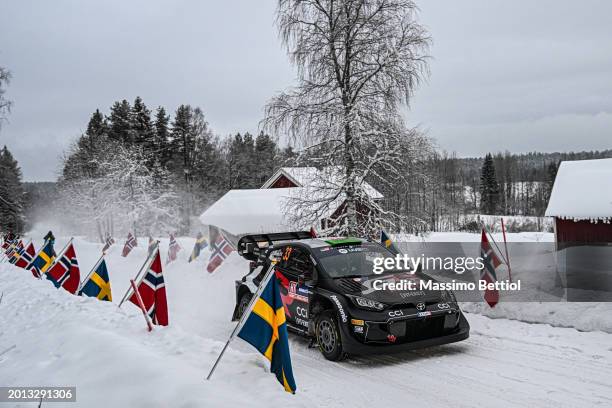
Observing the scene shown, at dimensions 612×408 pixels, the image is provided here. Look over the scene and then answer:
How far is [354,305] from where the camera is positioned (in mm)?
6695

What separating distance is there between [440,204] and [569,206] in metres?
46.8

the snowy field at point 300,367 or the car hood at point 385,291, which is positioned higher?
the car hood at point 385,291

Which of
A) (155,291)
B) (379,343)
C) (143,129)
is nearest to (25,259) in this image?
(155,291)

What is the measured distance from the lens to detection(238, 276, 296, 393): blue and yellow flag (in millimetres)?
4961

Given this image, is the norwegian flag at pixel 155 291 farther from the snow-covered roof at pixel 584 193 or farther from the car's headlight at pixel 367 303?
the snow-covered roof at pixel 584 193

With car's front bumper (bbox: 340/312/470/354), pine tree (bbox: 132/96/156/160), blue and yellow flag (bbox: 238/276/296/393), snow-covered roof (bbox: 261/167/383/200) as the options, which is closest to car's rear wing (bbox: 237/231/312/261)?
car's front bumper (bbox: 340/312/470/354)

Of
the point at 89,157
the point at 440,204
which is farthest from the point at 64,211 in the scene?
the point at 440,204

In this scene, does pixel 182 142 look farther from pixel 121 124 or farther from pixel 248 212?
pixel 248 212

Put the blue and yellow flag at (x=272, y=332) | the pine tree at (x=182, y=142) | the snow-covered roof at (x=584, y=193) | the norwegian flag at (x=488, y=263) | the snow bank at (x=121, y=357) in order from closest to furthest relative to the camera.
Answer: the snow bank at (x=121, y=357) → the blue and yellow flag at (x=272, y=332) → the norwegian flag at (x=488, y=263) → the snow-covered roof at (x=584, y=193) → the pine tree at (x=182, y=142)

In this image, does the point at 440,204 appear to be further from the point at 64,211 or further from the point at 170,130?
the point at 64,211

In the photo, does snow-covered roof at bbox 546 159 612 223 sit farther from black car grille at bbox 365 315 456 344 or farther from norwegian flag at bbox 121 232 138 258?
norwegian flag at bbox 121 232 138 258

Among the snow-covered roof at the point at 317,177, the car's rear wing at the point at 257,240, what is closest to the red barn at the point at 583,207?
the snow-covered roof at the point at 317,177

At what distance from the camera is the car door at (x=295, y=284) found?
301 inches

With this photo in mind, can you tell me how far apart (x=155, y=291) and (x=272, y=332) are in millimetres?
2847
